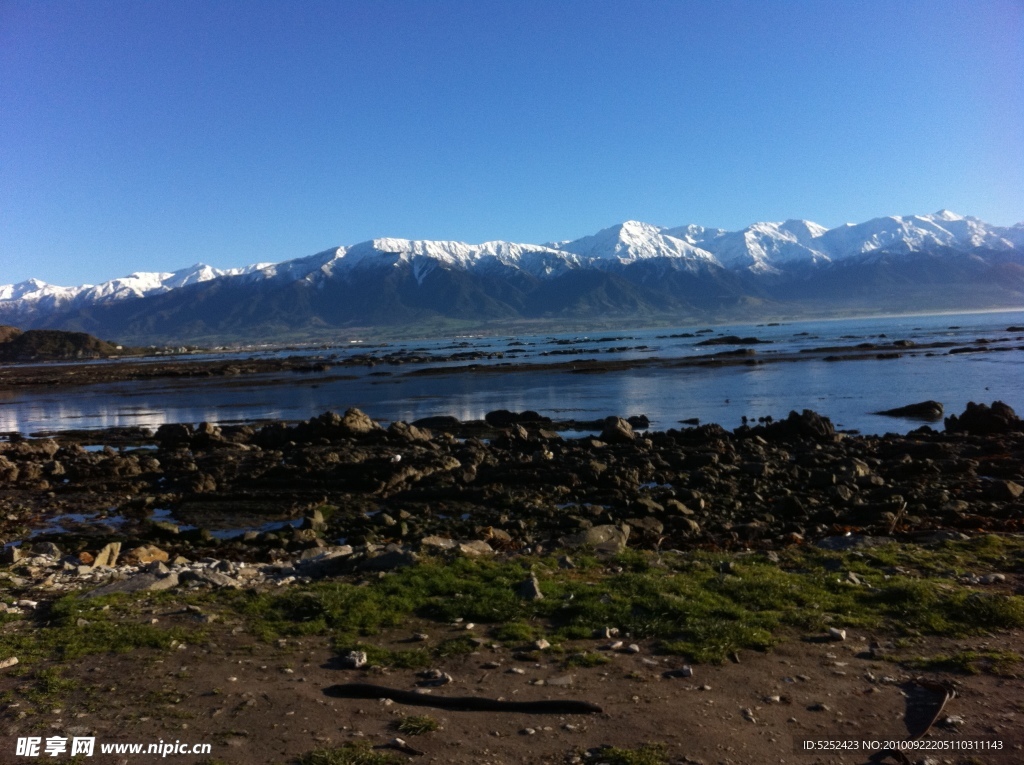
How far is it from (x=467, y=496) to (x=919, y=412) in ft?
77.2

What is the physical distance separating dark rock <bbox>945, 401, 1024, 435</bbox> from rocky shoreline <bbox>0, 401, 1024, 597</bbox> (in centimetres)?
8

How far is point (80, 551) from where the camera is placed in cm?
1388

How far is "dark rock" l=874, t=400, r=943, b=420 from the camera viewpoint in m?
32.0

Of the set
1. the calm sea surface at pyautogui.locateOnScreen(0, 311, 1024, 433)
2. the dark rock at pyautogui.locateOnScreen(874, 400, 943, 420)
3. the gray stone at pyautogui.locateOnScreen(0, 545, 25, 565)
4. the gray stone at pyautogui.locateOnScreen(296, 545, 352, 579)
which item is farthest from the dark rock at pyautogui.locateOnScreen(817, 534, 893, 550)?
the dark rock at pyautogui.locateOnScreen(874, 400, 943, 420)

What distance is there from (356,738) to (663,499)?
484 inches

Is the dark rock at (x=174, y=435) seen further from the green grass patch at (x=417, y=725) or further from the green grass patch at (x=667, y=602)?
the green grass patch at (x=417, y=725)

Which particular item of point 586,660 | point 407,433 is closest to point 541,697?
point 586,660

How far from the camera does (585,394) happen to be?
157 feet

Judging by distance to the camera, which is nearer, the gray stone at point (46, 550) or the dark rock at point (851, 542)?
the dark rock at point (851, 542)

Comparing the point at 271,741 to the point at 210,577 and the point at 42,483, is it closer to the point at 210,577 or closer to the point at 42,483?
the point at 210,577

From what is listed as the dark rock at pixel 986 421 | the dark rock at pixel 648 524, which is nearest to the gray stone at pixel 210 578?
the dark rock at pixel 648 524

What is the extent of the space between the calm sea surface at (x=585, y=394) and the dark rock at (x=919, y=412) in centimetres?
92

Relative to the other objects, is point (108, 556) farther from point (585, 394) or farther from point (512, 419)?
point (585, 394)

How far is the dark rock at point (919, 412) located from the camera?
105 ft
